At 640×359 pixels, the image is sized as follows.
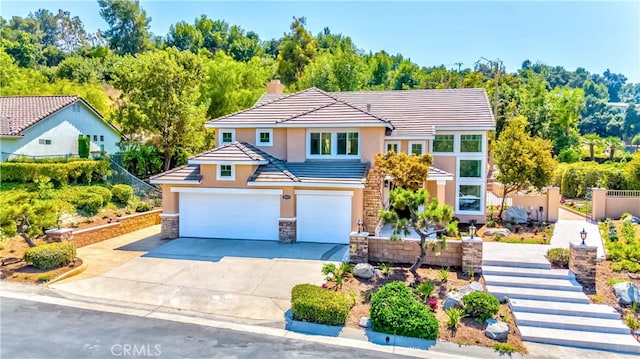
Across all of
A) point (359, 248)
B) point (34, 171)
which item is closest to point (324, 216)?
point (359, 248)

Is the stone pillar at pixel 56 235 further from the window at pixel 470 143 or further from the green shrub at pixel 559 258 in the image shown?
the window at pixel 470 143

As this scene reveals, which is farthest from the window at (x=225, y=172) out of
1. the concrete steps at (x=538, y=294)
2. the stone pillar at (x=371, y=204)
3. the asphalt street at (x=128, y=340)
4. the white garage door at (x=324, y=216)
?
the concrete steps at (x=538, y=294)

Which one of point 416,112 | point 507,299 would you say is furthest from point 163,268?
point 416,112

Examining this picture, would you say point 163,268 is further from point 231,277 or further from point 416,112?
point 416,112

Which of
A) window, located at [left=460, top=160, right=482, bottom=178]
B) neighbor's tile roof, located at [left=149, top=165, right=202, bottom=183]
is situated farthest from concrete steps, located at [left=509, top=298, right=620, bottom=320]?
neighbor's tile roof, located at [left=149, top=165, right=202, bottom=183]

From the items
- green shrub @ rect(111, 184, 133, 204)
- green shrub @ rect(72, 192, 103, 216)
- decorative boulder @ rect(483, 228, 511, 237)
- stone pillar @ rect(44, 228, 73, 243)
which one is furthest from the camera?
green shrub @ rect(111, 184, 133, 204)

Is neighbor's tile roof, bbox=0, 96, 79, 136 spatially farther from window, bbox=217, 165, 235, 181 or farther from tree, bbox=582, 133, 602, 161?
tree, bbox=582, 133, 602, 161
